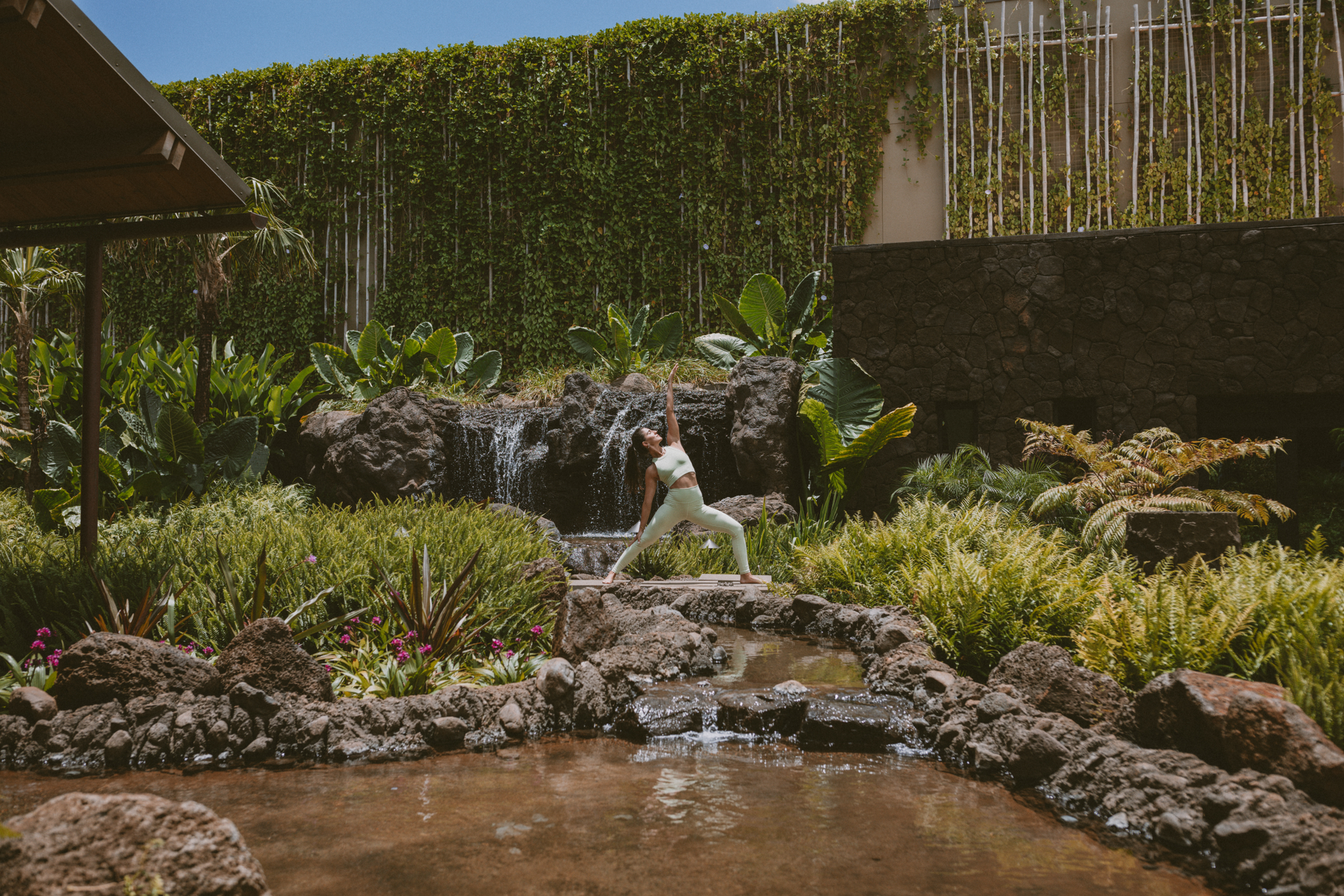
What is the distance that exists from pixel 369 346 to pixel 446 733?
33.2 feet

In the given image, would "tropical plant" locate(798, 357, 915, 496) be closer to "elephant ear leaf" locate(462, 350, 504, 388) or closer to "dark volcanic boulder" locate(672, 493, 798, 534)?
"dark volcanic boulder" locate(672, 493, 798, 534)

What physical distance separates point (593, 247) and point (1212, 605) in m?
12.1

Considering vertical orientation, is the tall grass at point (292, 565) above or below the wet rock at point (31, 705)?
above

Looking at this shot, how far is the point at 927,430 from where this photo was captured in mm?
11180

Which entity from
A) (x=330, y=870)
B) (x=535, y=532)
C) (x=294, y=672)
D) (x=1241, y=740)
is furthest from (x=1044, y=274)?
(x=330, y=870)

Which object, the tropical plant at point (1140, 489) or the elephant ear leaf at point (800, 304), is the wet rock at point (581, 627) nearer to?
the tropical plant at point (1140, 489)

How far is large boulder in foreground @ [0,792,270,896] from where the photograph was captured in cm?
210

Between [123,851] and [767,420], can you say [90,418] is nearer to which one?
[123,851]

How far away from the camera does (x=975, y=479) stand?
32.2 feet

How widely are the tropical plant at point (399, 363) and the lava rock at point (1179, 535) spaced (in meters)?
10.1

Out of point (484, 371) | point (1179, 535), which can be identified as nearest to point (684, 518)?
point (1179, 535)

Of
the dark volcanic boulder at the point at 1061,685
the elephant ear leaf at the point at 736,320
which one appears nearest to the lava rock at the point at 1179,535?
the dark volcanic boulder at the point at 1061,685

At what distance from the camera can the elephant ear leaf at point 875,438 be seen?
33.6 ft

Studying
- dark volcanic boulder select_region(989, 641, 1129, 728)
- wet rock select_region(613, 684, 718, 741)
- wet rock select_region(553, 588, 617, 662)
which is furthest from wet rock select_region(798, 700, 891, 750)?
wet rock select_region(553, 588, 617, 662)
